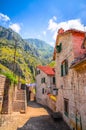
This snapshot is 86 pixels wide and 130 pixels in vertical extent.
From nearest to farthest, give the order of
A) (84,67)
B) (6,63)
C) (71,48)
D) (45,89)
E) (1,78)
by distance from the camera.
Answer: (84,67) < (71,48) < (1,78) < (45,89) < (6,63)

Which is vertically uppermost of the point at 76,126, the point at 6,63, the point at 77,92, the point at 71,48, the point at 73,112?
the point at 6,63

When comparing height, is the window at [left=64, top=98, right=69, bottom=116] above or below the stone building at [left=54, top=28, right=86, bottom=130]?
below

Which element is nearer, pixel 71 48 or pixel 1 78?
pixel 71 48

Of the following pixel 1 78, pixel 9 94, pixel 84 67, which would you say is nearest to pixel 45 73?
pixel 9 94

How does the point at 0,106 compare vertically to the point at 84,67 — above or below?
below

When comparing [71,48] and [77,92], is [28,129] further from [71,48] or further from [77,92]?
[71,48]

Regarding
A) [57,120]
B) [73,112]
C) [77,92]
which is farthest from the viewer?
[57,120]

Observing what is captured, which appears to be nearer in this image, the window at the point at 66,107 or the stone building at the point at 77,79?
the stone building at the point at 77,79

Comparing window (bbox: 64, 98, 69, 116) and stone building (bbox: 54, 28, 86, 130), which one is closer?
stone building (bbox: 54, 28, 86, 130)

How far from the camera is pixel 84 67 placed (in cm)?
863

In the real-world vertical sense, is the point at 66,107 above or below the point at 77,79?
below

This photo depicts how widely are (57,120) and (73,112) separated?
13.1 ft

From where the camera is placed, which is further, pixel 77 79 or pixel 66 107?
pixel 66 107

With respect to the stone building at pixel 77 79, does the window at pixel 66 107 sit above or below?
below
